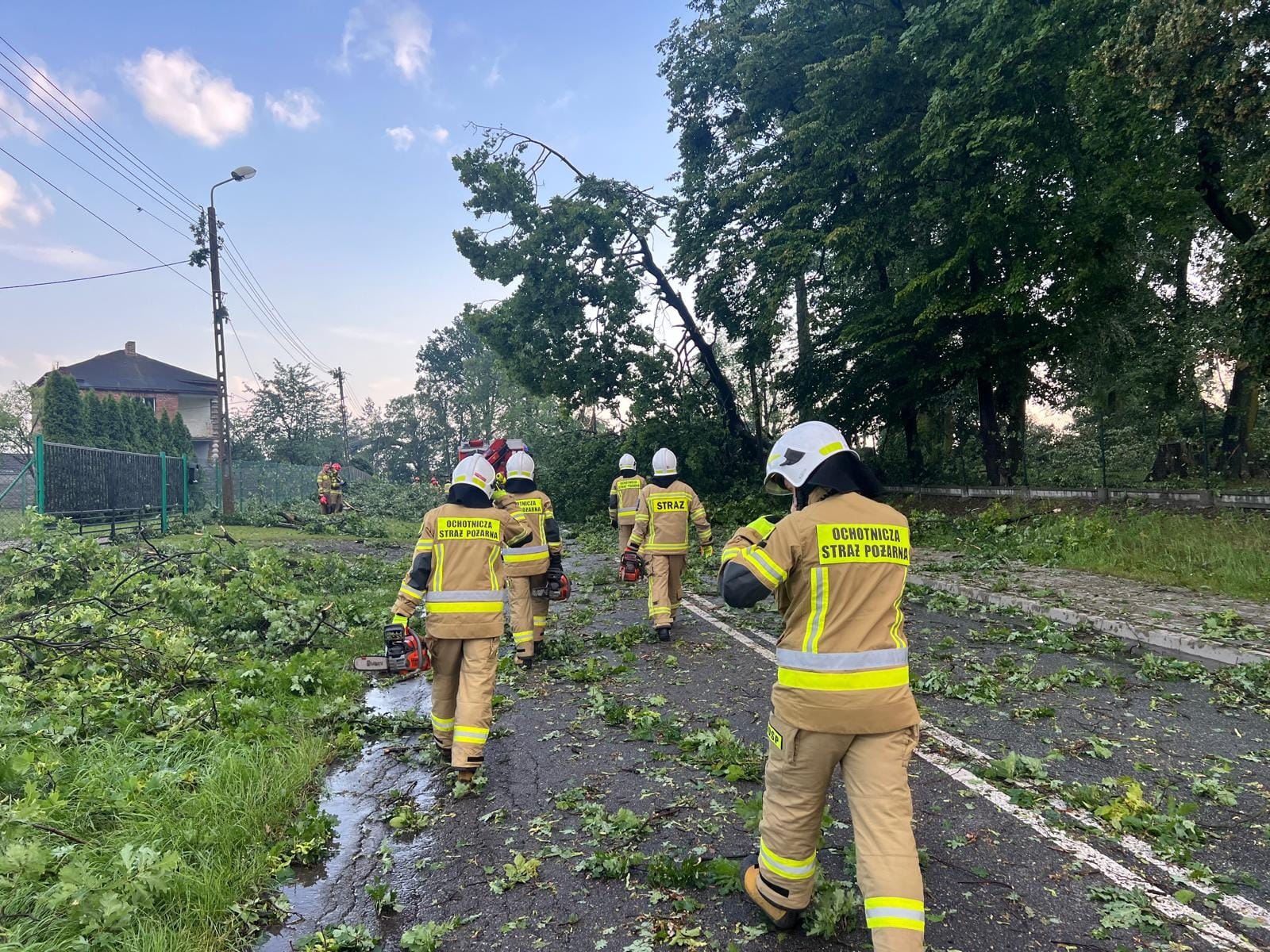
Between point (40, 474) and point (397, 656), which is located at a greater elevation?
point (40, 474)

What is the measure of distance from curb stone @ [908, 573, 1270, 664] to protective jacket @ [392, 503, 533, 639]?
6145mm

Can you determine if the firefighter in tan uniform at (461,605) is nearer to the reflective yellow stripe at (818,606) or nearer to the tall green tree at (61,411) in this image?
the reflective yellow stripe at (818,606)

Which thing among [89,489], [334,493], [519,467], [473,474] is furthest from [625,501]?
[334,493]

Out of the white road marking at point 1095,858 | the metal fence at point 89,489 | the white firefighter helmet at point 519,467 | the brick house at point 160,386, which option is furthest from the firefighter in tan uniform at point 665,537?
the brick house at point 160,386

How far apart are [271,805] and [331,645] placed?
4055 mm

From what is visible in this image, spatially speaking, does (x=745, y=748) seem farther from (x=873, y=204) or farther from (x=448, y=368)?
(x=448, y=368)

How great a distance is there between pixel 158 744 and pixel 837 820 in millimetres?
4140

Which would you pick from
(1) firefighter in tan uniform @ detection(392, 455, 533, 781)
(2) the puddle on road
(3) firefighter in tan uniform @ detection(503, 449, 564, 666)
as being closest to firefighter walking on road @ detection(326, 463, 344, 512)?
(3) firefighter in tan uniform @ detection(503, 449, 564, 666)

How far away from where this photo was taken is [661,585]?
836 cm

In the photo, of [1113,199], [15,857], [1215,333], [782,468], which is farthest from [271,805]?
[1215,333]

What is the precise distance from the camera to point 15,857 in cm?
301

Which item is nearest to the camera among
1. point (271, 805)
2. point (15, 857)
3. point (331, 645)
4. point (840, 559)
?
point (840, 559)

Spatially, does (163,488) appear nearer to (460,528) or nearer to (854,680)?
(460,528)

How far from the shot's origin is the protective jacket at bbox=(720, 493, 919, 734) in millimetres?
2740
